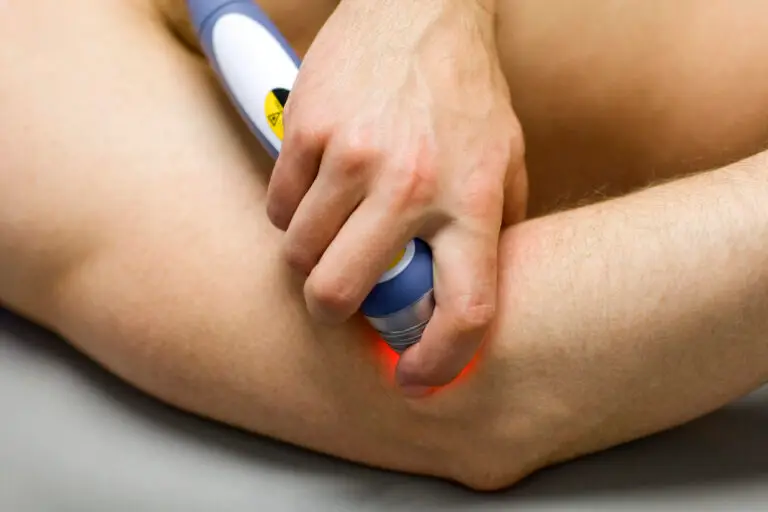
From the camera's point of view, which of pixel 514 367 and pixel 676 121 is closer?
pixel 514 367

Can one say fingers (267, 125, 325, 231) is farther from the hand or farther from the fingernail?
the fingernail

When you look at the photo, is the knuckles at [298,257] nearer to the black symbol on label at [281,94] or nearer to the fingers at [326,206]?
the fingers at [326,206]

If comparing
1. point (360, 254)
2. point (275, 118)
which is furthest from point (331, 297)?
point (275, 118)

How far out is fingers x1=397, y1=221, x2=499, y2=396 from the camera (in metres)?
0.52

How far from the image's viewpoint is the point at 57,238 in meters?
0.63

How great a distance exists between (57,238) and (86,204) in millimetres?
35

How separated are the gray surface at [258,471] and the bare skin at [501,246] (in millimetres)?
20

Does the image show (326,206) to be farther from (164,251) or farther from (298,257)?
(164,251)

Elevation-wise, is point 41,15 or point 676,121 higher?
point 41,15

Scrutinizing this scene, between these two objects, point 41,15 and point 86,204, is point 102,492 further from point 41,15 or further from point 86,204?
point 41,15

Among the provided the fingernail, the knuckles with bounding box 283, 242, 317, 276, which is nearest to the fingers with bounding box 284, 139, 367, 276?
the knuckles with bounding box 283, 242, 317, 276

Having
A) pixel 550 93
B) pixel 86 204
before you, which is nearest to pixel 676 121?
pixel 550 93

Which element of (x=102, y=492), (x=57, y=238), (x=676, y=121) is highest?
(x=57, y=238)

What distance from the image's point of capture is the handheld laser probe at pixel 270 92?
0.53 m
